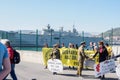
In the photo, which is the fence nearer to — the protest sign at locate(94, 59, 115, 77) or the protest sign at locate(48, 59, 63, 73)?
the protest sign at locate(48, 59, 63, 73)

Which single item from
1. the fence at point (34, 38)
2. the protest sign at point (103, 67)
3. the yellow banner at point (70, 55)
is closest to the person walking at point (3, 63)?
the protest sign at point (103, 67)

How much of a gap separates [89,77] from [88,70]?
316cm

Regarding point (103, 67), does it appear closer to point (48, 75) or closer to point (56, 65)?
point (56, 65)

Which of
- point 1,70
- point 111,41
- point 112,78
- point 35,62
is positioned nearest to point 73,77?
point 112,78

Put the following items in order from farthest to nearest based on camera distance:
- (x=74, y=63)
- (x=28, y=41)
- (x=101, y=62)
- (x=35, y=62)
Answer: (x=28, y=41)
(x=35, y=62)
(x=74, y=63)
(x=101, y=62)

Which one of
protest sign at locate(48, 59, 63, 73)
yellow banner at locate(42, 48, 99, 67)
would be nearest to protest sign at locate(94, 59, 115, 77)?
protest sign at locate(48, 59, 63, 73)

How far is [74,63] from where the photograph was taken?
2042 cm

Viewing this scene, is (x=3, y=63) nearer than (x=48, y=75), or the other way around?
(x=3, y=63)

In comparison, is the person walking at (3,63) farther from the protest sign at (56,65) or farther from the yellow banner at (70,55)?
the yellow banner at (70,55)

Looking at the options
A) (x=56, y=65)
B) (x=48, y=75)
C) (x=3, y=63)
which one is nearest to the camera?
(x=3, y=63)

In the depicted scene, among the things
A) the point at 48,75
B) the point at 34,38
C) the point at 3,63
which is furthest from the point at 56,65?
the point at 34,38

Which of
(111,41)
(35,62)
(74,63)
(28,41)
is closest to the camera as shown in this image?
(74,63)

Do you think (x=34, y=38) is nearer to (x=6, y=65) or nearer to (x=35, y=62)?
(x=35, y=62)

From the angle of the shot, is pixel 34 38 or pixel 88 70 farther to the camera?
pixel 34 38
